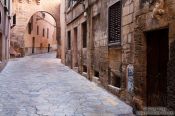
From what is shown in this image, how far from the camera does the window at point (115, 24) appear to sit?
321 inches

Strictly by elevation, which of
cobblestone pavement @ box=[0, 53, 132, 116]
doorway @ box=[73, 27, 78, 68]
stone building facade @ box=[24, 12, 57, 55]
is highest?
stone building facade @ box=[24, 12, 57, 55]

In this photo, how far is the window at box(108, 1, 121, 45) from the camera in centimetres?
815

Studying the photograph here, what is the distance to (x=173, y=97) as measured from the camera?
4.53m

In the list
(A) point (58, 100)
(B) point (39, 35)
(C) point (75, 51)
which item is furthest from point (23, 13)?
(A) point (58, 100)

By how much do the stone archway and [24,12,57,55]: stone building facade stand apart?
3136 millimetres

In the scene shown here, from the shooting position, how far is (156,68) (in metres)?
5.73

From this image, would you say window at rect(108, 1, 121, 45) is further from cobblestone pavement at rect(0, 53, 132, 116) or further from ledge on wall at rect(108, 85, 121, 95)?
cobblestone pavement at rect(0, 53, 132, 116)

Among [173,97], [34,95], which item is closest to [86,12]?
[34,95]

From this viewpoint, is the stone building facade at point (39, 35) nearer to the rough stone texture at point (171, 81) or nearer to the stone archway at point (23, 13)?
the stone archway at point (23, 13)

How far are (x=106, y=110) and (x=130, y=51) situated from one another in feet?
4.77

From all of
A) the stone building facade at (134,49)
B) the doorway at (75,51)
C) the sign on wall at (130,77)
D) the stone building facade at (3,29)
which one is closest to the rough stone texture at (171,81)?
the stone building facade at (134,49)

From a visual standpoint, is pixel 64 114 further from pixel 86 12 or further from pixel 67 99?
pixel 86 12

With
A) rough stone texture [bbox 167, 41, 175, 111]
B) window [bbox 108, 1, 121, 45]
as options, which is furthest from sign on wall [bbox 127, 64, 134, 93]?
rough stone texture [bbox 167, 41, 175, 111]

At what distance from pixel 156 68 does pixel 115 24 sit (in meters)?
2.96
